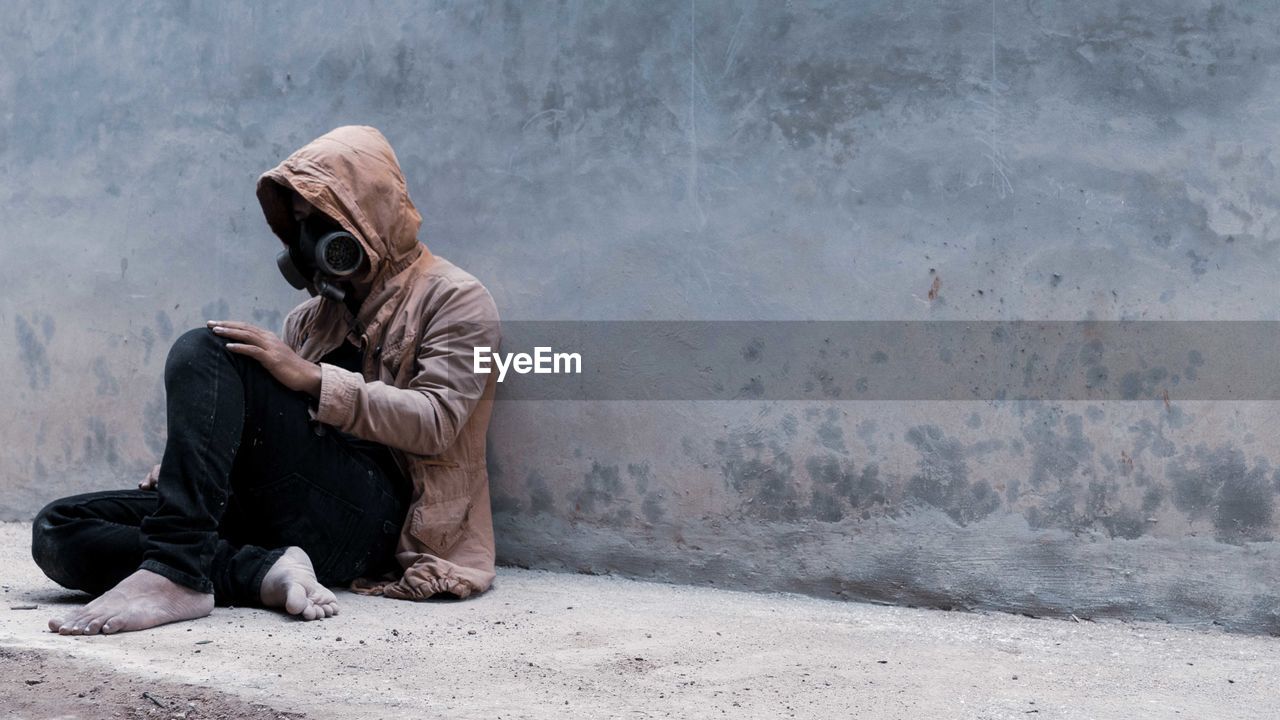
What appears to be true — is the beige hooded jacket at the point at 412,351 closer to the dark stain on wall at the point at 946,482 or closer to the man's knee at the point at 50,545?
the man's knee at the point at 50,545

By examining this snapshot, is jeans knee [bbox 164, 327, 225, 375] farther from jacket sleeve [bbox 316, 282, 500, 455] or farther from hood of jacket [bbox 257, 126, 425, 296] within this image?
hood of jacket [bbox 257, 126, 425, 296]

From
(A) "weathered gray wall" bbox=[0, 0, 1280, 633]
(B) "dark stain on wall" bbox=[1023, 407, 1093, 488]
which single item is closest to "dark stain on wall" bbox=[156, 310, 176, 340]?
(A) "weathered gray wall" bbox=[0, 0, 1280, 633]

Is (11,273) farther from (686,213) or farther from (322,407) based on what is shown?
(686,213)

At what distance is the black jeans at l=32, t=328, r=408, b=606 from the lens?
260cm

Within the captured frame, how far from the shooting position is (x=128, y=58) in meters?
3.95

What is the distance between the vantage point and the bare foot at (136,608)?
8.16 ft

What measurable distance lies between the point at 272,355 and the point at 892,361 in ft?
5.14

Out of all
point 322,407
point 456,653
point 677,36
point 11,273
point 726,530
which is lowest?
point 456,653

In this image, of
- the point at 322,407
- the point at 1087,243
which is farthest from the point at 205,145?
the point at 1087,243

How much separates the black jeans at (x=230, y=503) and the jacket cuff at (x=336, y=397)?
1.9 inches

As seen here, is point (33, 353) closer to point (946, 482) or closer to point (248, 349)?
point (248, 349)

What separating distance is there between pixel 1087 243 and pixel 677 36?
48.7 inches

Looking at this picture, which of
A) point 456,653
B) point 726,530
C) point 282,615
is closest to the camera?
point 456,653

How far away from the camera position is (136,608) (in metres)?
2.52
